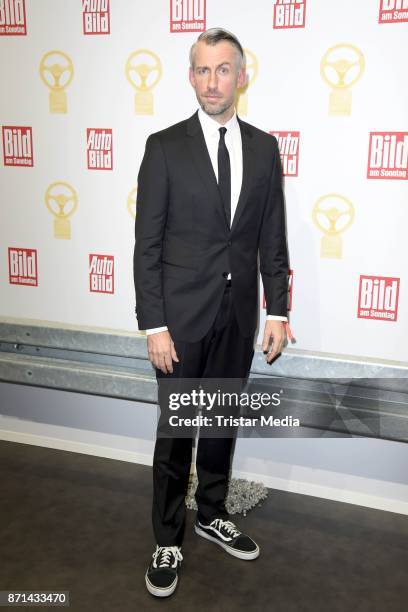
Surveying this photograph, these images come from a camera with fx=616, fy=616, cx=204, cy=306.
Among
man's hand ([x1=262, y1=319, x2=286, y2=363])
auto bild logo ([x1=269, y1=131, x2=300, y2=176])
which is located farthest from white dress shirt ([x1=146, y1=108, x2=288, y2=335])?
auto bild logo ([x1=269, y1=131, x2=300, y2=176])

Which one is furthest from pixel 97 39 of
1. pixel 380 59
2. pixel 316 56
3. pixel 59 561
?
pixel 59 561

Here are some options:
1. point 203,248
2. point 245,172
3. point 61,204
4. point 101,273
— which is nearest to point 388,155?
point 245,172

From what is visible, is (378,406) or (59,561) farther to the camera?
(378,406)

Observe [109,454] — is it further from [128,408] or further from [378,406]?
[378,406]

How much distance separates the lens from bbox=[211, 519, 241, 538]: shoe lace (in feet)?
7.91

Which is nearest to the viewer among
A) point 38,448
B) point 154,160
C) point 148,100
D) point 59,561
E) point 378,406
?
point 154,160

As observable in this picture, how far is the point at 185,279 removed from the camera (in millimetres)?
2111

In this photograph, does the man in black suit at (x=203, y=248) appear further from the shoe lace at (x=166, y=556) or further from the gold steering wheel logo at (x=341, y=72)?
the gold steering wheel logo at (x=341, y=72)

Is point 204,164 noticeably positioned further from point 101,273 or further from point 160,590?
point 160,590

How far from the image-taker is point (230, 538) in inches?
94.4

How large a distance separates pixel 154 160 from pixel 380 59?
3.19 feet

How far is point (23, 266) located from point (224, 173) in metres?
1.37

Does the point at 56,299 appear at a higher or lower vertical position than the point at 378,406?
higher

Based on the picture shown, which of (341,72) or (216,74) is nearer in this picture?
(216,74)
